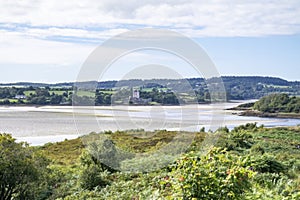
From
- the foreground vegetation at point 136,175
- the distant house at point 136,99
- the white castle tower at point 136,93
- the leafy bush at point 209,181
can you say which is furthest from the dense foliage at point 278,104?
the leafy bush at point 209,181

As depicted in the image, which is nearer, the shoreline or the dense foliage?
the shoreline

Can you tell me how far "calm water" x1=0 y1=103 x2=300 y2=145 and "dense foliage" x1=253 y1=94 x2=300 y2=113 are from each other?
8.72m

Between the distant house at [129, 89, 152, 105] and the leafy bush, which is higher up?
the distant house at [129, 89, 152, 105]

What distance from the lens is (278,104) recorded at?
81062 mm

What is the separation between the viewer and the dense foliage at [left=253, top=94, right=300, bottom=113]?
7881cm

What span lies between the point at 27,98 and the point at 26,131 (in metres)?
31.8

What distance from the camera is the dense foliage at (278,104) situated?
259 feet

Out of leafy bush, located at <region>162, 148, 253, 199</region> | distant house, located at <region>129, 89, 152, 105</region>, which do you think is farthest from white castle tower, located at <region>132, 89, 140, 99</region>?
leafy bush, located at <region>162, 148, 253, 199</region>

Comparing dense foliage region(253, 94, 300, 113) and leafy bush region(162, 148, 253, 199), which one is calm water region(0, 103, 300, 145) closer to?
A: leafy bush region(162, 148, 253, 199)

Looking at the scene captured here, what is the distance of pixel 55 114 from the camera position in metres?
60.6

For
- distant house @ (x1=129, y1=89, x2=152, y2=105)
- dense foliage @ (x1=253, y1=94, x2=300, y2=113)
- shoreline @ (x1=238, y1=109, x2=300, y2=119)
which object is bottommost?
shoreline @ (x1=238, y1=109, x2=300, y2=119)

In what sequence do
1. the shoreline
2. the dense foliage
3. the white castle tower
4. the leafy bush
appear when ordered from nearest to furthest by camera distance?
the leafy bush < the white castle tower < the shoreline < the dense foliage

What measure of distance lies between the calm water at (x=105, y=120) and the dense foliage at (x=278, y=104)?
28.6 ft

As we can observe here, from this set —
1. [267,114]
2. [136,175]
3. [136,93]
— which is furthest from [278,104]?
[136,93]
